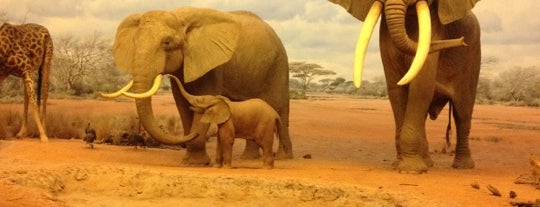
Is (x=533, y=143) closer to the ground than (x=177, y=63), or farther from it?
closer to the ground

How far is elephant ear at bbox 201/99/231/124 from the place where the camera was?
9.00 metres

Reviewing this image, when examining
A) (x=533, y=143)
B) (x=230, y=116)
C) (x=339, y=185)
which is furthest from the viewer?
(x=533, y=143)

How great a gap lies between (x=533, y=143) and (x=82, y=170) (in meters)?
12.2

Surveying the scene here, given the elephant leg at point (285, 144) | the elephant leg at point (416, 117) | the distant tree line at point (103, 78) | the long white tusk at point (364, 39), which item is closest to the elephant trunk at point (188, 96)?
the long white tusk at point (364, 39)

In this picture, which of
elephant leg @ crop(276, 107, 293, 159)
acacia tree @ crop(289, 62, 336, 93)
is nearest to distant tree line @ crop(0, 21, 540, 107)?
acacia tree @ crop(289, 62, 336, 93)

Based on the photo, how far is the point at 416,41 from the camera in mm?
9422

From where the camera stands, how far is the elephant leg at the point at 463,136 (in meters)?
10.9

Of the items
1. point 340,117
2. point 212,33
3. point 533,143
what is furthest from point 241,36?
point 340,117

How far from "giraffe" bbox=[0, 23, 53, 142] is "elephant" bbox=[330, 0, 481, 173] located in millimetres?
5208

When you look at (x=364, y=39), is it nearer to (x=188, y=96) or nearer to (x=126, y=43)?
(x=188, y=96)

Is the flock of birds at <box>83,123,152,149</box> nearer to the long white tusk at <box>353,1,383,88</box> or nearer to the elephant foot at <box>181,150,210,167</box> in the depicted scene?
the elephant foot at <box>181,150,210,167</box>

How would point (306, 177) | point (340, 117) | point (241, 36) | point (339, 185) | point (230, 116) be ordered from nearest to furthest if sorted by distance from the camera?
point (339, 185), point (306, 177), point (230, 116), point (241, 36), point (340, 117)

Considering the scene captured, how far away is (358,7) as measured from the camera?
9969 millimetres

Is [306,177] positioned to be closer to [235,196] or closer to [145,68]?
[235,196]
